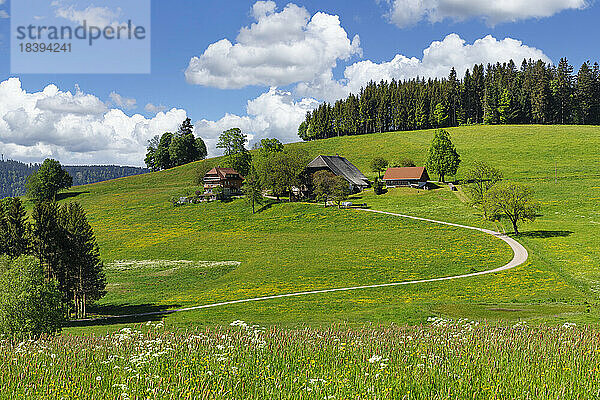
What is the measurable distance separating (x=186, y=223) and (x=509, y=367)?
88.2 metres

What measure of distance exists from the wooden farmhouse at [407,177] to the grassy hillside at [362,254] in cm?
483

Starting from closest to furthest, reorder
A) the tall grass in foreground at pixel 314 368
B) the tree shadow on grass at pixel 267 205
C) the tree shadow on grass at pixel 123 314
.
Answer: the tall grass in foreground at pixel 314 368 → the tree shadow on grass at pixel 123 314 → the tree shadow on grass at pixel 267 205

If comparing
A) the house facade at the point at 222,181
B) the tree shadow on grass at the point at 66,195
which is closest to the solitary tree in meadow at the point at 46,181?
the tree shadow on grass at the point at 66,195

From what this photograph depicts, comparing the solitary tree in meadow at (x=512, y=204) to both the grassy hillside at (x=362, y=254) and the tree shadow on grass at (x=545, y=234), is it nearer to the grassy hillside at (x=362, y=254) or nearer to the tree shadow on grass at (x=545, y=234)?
the tree shadow on grass at (x=545, y=234)

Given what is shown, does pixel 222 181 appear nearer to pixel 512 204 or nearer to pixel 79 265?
pixel 79 265

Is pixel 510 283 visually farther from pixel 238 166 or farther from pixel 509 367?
pixel 238 166

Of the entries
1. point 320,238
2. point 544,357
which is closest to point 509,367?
point 544,357

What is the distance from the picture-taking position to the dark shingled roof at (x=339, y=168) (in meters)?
113

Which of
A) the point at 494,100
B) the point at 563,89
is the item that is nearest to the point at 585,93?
the point at 563,89

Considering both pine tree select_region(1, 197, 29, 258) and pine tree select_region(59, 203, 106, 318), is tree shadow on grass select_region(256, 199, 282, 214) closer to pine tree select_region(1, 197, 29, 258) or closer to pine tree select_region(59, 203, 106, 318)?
pine tree select_region(59, 203, 106, 318)

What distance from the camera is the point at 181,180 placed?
151 meters

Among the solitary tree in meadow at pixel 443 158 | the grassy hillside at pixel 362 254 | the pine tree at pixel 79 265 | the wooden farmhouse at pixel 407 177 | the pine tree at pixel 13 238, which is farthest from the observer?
the solitary tree in meadow at pixel 443 158

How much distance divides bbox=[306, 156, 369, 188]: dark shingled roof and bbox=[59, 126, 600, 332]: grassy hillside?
10758mm

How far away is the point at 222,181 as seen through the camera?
11094cm
